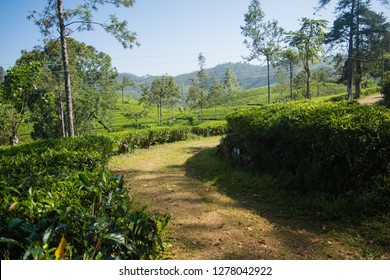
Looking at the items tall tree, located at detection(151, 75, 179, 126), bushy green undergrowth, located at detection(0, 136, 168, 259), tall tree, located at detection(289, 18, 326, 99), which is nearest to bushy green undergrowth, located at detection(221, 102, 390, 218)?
bushy green undergrowth, located at detection(0, 136, 168, 259)

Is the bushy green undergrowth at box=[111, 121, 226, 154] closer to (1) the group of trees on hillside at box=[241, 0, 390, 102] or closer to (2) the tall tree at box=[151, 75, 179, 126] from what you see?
(1) the group of trees on hillside at box=[241, 0, 390, 102]

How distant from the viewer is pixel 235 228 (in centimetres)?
441

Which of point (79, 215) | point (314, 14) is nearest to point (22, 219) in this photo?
point (79, 215)

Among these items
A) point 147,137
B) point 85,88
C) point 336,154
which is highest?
point 85,88

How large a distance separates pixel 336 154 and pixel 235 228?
2474 mm

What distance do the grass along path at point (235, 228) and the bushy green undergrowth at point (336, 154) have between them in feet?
2.71

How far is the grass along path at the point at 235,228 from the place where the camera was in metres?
3.64

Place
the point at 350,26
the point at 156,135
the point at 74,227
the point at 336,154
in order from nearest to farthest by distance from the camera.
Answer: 1. the point at 74,227
2. the point at 336,154
3. the point at 156,135
4. the point at 350,26

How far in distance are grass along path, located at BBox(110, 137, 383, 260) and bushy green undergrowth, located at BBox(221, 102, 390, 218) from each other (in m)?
0.83

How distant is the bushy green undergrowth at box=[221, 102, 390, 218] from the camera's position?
15.1 feet

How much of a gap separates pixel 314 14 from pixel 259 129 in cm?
2681

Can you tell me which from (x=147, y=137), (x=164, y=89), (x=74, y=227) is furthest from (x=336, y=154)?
(x=164, y=89)

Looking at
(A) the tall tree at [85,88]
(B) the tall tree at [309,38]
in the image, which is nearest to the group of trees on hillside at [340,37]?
(B) the tall tree at [309,38]

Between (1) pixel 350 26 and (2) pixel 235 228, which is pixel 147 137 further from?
(1) pixel 350 26
